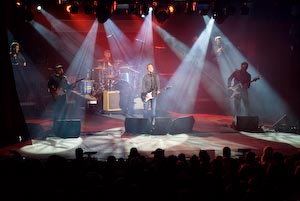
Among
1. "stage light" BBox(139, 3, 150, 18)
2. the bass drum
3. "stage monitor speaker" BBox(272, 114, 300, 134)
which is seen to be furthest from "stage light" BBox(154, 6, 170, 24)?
"stage monitor speaker" BBox(272, 114, 300, 134)

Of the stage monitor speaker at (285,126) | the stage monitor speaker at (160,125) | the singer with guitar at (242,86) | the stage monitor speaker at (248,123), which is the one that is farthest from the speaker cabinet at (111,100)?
the stage monitor speaker at (285,126)

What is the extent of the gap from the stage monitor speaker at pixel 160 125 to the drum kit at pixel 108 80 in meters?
4.87

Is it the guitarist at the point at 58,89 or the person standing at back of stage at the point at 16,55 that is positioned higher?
the person standing at back of stage at the point at 16,55

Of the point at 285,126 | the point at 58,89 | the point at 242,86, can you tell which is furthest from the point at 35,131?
the point at 285,126

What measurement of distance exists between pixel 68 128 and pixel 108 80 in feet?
18.3

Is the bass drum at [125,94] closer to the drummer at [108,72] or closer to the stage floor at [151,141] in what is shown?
the drummer at [108,72]

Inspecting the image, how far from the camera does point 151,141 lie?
10312 millimetres

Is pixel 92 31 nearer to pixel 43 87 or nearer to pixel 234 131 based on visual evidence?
pixel 43 87

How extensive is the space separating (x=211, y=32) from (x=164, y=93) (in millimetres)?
3576

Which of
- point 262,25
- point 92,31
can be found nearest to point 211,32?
point 262,25

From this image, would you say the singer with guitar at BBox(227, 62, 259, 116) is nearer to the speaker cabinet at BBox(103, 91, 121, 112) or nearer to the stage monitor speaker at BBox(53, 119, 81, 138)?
the speaker cabinet at BBox(103, 91, 121, 112)

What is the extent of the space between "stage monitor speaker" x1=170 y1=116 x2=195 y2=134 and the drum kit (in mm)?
4819

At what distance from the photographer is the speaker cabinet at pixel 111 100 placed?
51.0ft

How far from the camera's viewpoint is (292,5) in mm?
12969
